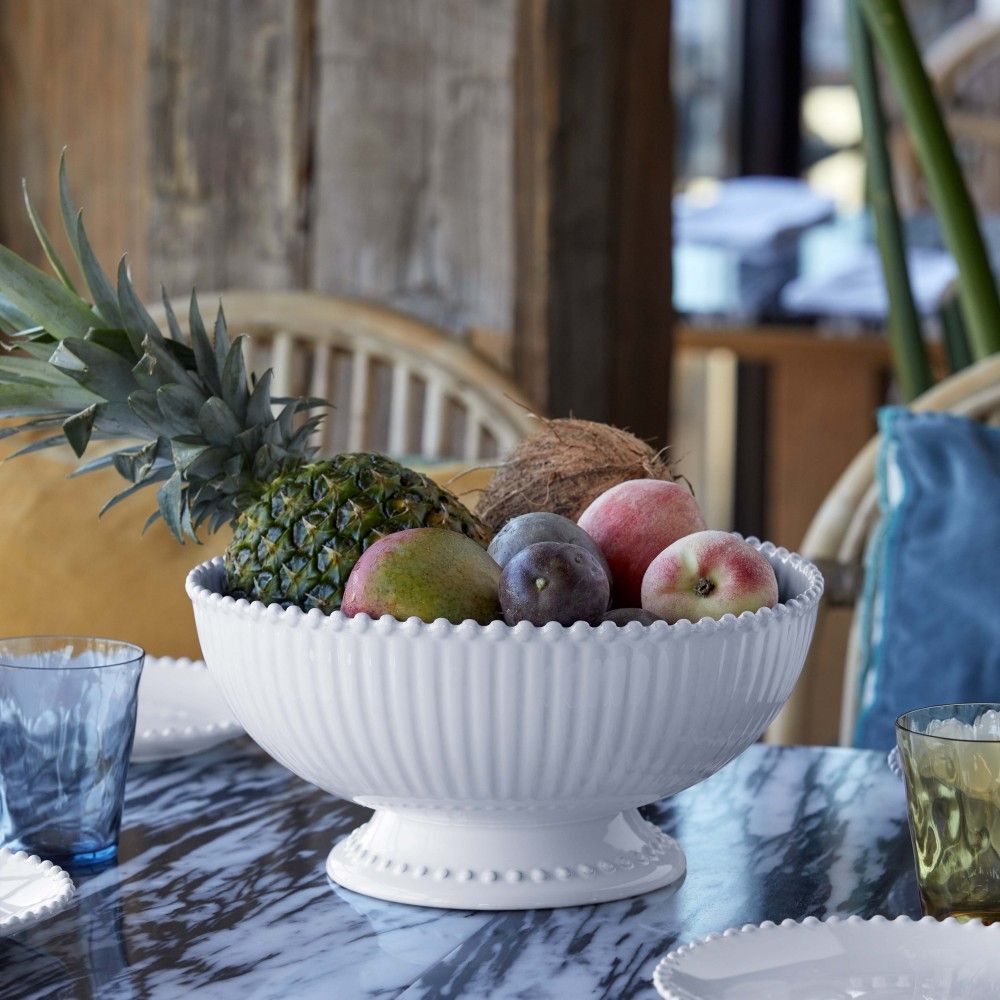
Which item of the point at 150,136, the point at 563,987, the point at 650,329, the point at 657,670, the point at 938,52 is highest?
the point at 938,52

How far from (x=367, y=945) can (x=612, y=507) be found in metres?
0.26

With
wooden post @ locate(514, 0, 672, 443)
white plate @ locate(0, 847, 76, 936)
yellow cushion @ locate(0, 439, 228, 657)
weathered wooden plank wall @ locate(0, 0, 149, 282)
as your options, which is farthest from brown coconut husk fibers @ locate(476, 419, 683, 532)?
weathered wooden plank wall @ locate(0, 0, 149, 282)

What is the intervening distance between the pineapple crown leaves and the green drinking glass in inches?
15.2

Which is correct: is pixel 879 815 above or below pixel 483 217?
below

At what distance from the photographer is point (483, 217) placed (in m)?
1.85

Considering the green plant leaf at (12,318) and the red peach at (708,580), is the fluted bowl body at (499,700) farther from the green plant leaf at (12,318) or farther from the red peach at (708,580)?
the green plant leaf at (12,318)

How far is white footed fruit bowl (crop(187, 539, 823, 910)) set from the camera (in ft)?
2.19

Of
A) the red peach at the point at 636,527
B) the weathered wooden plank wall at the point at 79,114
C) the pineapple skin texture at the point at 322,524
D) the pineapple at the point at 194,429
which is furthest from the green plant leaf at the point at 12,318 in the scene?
the weathered wooden plank wall at the point at 79,114

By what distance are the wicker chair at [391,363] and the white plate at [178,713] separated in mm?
511

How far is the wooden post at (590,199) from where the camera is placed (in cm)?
177

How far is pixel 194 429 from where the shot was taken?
33.5 inches

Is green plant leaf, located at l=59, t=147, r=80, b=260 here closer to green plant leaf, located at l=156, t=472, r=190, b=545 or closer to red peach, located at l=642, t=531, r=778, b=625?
green plant leaf, located at l=156, t=472, r=190, b=545

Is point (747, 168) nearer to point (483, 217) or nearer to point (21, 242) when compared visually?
point (21, 242)

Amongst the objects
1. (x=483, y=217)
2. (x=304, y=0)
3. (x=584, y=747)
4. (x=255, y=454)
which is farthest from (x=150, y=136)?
(x=584, y=747)
